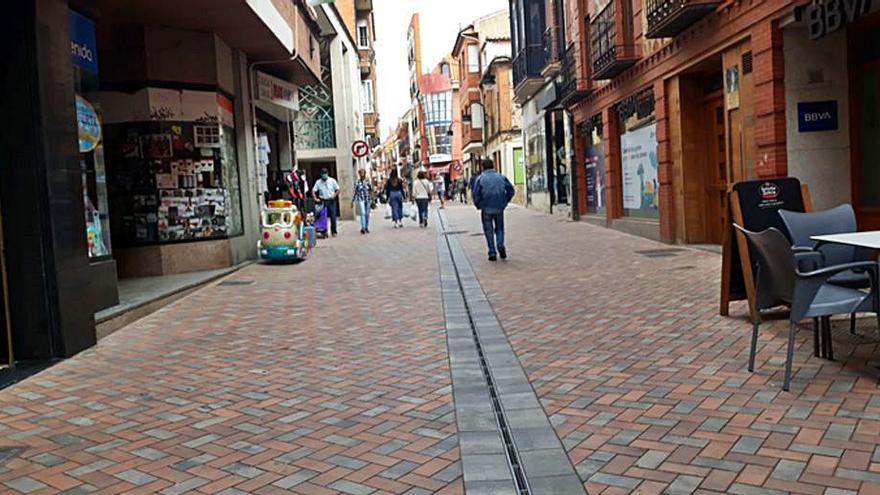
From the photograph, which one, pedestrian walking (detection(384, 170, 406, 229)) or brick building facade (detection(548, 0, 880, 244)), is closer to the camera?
brick building facade (detection(548, 0, 880, 244))

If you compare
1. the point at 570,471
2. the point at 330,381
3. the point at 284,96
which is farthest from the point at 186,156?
the point at 570,471

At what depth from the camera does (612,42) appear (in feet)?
49.0

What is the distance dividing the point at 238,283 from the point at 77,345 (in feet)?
14.5

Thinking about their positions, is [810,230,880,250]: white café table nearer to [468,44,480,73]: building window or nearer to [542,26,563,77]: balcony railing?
[542,26,563,77]: balcony railing

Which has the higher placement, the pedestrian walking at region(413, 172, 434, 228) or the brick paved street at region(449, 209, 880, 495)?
the pedestrian walking at region(413, 172, 434, 228)

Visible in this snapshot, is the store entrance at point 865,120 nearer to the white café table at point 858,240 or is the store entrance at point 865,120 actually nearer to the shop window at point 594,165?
the white café table at point 858,240

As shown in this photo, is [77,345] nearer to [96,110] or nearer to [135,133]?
[96,110]

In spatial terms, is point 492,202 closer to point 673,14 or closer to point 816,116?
point 673,14

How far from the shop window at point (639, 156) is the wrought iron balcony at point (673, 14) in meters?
1.99

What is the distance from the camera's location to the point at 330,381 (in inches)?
208

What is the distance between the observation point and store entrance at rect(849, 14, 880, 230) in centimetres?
880

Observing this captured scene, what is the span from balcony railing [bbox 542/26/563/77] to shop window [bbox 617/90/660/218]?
5.70 meters

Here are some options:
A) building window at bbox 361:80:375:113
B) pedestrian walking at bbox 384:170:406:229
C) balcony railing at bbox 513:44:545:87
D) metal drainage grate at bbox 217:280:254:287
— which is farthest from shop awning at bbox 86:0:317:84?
building window at bbox 361:80:375:113

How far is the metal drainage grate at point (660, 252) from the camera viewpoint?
11609 millimetres
